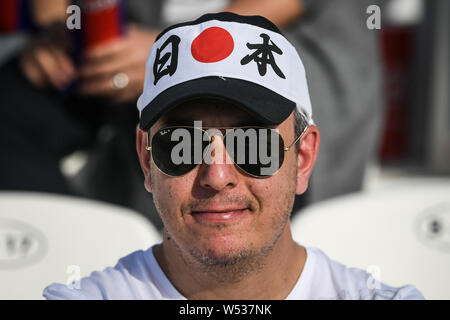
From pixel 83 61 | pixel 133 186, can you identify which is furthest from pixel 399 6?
pixel 83 61

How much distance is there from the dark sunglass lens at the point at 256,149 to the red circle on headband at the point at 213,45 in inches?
3.3

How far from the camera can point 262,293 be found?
757 mm

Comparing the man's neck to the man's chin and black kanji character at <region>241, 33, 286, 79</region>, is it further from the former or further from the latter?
black kanji character at <region>241, 33, 286, 79</region>

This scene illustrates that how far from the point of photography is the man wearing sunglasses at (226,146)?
67 cm

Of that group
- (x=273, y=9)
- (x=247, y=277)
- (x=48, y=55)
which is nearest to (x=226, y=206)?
(x=247, y=277)

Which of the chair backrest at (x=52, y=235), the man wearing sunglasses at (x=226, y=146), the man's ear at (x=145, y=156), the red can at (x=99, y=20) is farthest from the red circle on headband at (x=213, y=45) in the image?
the chair backrest at (x=52, y=235)

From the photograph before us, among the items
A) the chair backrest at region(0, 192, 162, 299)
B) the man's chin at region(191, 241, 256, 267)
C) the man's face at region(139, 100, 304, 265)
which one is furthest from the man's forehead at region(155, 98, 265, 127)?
the chair backrest at region(0, 192, 162, 299)

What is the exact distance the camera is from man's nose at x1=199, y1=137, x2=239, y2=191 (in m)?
0.66

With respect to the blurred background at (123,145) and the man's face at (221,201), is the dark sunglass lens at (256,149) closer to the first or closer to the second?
the man's face at (221,201)

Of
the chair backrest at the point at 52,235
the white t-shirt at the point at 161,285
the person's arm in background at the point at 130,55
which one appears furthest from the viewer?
the chair backrest at the point at 52,235

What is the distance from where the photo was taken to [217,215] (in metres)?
0.67

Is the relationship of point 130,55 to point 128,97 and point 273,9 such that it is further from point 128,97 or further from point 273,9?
point 273,9
